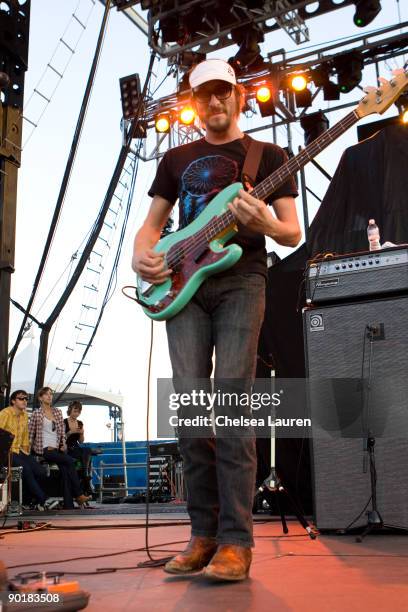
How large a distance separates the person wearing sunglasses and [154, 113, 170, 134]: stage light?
782 cm

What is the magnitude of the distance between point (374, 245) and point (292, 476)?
84.9 inches

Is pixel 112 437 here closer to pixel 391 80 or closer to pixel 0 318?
pixel 0 318

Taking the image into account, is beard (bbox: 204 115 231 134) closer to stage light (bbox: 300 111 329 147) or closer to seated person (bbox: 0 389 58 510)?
seated person (bbox: 0 389 58 510)

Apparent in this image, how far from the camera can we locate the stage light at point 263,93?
8.70 m

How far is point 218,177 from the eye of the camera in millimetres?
2203

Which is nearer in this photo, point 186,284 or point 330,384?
point 186,284

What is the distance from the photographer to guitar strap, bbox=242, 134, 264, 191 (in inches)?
84.9

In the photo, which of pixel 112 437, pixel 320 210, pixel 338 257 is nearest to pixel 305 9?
pixel 320 210

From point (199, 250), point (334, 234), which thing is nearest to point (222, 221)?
point (199, 250)

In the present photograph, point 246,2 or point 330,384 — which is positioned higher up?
point 246,2

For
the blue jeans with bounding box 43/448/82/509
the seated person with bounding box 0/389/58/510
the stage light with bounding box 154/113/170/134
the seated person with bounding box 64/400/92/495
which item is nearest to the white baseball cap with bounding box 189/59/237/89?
the seated person with bounding box 0/389/58/510

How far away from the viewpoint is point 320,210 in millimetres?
5801

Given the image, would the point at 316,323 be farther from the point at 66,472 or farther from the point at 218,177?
the point at 66,472

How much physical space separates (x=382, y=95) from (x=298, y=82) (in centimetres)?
614
